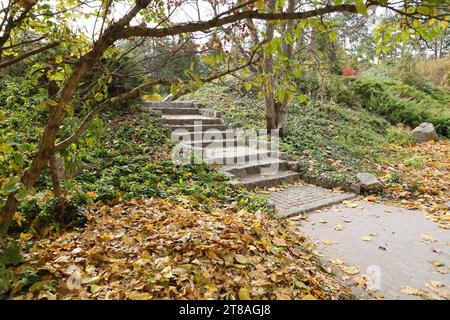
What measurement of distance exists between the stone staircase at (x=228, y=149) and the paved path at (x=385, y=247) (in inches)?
60.1

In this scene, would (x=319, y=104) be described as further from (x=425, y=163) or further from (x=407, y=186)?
(x=407, y=186)

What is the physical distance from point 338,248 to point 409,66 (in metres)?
14.4

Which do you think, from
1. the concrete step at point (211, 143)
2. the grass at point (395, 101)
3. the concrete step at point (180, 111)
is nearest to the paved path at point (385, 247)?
the concrete step at point (211, 143)

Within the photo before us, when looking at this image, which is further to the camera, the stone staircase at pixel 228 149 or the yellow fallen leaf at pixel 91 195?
the stone staircase at pixel 228 149

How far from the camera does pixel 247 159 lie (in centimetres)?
653

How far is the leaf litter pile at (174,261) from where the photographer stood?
2139 mm

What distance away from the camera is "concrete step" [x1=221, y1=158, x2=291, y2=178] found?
19.4 ft

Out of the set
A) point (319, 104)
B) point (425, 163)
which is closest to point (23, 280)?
point (425, 163)

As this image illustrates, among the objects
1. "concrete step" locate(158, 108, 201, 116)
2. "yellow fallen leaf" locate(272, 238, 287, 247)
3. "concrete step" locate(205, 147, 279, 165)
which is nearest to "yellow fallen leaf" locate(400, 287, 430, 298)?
"yellow fallen leaf" locate(272, 238, 287, 247)

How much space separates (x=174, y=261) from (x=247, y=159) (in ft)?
14.0

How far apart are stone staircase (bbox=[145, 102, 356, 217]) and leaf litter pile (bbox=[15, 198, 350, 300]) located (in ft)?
4.90

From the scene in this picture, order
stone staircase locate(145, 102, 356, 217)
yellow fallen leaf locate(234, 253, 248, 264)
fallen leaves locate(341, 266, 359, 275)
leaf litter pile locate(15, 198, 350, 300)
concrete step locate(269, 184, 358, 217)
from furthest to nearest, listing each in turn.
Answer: stone staircase locate(145, 102, 356, 217)
concrete step locate(269, 184, 358, 217)
fallen leaves locate(341, 266, 359, 275)
yellow fallen leaf locate(234, 253, 248, 264)
leaf litter pile locate(15, 198, 350, 300)

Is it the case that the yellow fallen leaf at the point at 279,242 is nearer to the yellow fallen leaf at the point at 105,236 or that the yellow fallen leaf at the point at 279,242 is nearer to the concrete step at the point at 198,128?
the yellow fallen leaf at the point at 105,236

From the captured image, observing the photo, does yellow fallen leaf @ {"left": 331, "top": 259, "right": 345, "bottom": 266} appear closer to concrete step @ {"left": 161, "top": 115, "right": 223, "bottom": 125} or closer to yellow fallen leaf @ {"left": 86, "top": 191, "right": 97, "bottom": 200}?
yellow fallen leaf @ {"left": 86, "top": 191, "right": 97, "bottom": 200}
